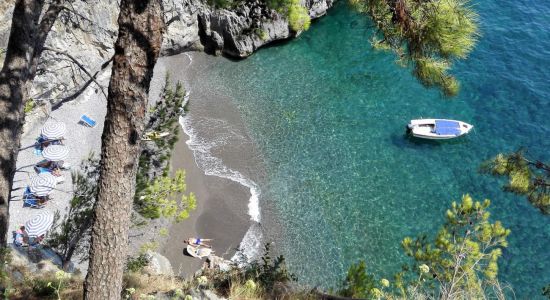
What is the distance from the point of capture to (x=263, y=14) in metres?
29.9

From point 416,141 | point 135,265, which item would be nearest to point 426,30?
point 135,265

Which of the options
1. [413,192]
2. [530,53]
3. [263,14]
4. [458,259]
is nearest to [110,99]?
[458,259]

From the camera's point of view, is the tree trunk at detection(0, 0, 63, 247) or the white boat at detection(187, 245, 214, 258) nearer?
the tree trunk at detection(0, 0, 63, 247)

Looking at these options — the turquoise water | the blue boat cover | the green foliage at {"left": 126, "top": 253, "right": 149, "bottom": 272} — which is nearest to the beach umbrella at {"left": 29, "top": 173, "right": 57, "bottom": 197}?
the green foliage at {"left": 126, "top": 253, "right": 149, "bottom": 272}

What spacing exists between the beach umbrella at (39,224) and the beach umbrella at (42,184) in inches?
45.9

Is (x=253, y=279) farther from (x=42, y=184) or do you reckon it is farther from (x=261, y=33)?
(x=261, y=33)

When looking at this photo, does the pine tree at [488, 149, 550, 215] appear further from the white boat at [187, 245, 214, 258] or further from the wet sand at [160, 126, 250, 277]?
the wet sand at [160, 126, 250, 277]

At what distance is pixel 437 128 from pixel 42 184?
19578mm

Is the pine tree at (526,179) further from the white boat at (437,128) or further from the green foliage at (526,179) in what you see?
the white boat at (437,128)

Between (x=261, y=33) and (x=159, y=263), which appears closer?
(x=159, y=263)

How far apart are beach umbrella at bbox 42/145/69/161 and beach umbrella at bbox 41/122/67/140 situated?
52 centimetres

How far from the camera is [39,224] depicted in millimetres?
17547

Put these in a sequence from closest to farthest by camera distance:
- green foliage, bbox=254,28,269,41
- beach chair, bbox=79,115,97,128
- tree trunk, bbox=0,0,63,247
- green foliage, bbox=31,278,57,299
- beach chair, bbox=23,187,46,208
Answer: tree trunk, bbox=0,0,63,247 < green foliage, bbox=31,278,57,299 < beach chair, bbox=23,187,46,208 < beach chair, bbox=79,115,97,128 < green foliage, bbox=254,28,269,41

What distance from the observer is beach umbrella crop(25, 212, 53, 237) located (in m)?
17.3
